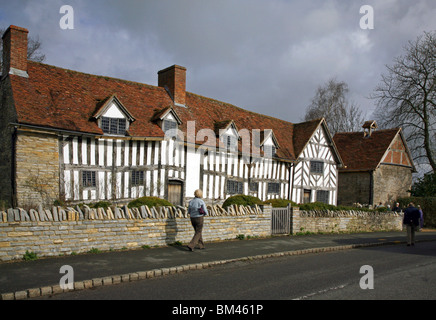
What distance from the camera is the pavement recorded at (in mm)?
6900

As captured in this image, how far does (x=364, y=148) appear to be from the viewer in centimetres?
3400

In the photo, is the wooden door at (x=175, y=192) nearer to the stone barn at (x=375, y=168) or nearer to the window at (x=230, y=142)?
the window at (x=230, y=142)

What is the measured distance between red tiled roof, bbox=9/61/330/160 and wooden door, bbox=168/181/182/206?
106 inches

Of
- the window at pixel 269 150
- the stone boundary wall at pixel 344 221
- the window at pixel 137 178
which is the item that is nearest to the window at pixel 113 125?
the window at pixel 137 178

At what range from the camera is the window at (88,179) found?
1681 centimetres

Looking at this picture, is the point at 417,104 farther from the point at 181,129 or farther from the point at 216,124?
the point at 181,129

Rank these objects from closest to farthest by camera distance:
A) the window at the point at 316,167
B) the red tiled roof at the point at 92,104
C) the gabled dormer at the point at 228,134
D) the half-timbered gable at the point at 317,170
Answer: the red tiled roof at the point at 92,104
the gabled dormer at the point at 228,134
the half-timbered gable at the point at 317,170
the window at the point at 316,167

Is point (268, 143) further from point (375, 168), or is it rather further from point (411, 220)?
point (375, 168)

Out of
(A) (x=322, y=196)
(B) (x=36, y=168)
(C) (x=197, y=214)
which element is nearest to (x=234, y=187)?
(A) (x=322, y=196)

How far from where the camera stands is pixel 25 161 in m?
15.3

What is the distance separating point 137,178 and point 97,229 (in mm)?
8294

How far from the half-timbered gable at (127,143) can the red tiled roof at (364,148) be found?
807 cm
